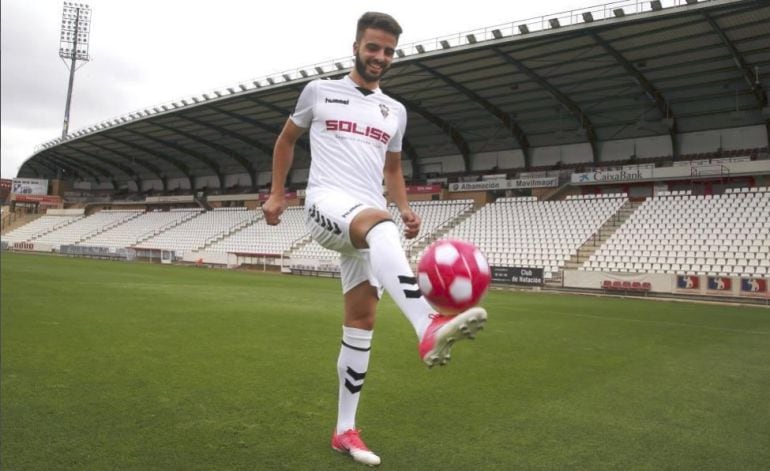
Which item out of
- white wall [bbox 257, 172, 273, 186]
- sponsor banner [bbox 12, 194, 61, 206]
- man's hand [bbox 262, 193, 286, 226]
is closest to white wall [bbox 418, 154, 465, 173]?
white wall [bbox 257, 172, 273, 186]

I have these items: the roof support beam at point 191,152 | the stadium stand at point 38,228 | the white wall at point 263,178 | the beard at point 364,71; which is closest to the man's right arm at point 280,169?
the beard at point 364,71

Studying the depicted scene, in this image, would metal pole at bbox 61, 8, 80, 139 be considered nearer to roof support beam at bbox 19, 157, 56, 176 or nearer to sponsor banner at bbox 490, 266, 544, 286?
roof support beam at bbox 19, 157, 56, 176

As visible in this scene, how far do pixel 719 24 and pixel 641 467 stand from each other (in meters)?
21.5

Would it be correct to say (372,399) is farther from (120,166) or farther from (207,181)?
(120,166)

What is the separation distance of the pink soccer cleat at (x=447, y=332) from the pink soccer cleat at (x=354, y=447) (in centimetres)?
99

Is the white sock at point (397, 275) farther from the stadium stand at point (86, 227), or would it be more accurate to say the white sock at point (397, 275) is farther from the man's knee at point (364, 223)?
the stadium stand at point (86, 227)

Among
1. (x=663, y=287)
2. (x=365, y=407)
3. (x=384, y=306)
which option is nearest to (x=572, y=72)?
(x=663, y=287)

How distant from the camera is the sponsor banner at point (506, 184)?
30.5 m

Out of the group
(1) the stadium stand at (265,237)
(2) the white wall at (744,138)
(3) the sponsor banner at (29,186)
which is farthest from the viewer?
(3) the sponsor banner at (29,186)

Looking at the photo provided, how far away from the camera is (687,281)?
1858 centimetres

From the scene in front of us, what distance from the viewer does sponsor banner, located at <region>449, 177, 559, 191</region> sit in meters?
30.5

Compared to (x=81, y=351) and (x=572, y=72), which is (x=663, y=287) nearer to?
(x=572, y=72)

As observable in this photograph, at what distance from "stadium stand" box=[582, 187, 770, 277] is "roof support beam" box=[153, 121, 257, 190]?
3066 centimetres

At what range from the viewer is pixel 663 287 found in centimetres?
1898
